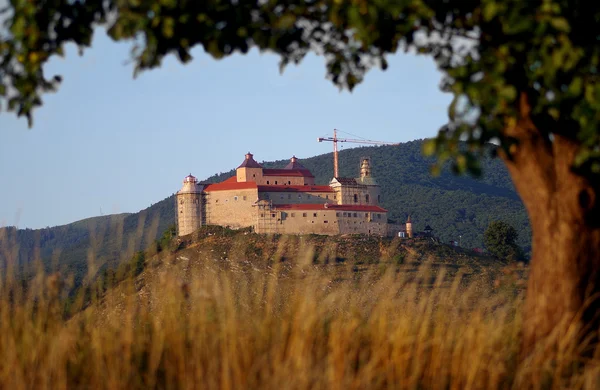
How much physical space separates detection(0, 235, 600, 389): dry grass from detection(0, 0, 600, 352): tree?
674 mm

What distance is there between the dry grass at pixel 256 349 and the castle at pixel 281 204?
234 feet

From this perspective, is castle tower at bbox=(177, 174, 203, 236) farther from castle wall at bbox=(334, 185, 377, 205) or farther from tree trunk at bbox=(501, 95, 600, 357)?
tree trunk at bbox=(501, 95, 600, 357)

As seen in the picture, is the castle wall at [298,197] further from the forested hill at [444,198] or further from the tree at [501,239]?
the forested hill at [444,198]

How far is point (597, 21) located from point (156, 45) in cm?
341

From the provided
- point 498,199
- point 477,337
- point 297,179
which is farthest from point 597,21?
point 498,199

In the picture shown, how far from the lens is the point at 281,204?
80938mm

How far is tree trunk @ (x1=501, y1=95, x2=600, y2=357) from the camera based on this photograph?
6.87 meters

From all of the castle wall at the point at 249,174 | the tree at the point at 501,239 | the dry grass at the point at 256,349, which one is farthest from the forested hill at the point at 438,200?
the dry grass at the point at 256,349

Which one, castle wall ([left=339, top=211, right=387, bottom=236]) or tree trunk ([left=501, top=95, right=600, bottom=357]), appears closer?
tree trunk ([left=501, top=95, right=600, bottom=357])

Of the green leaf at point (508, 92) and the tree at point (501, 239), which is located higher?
the green leaf at point (508, 92)

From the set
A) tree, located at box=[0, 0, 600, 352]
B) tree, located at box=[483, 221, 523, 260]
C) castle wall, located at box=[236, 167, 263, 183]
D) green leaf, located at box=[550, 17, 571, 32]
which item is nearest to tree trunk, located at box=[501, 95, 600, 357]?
tree, located at box=[0, 0, 600, 352]

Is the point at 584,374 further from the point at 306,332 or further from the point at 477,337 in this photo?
the point at 306,332

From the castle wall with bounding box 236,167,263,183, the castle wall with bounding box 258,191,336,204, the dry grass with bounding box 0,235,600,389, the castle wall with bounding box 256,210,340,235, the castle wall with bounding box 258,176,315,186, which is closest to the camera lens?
the dry grass with bounding box 0,235,600,389

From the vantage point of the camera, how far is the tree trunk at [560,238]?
6.87m
